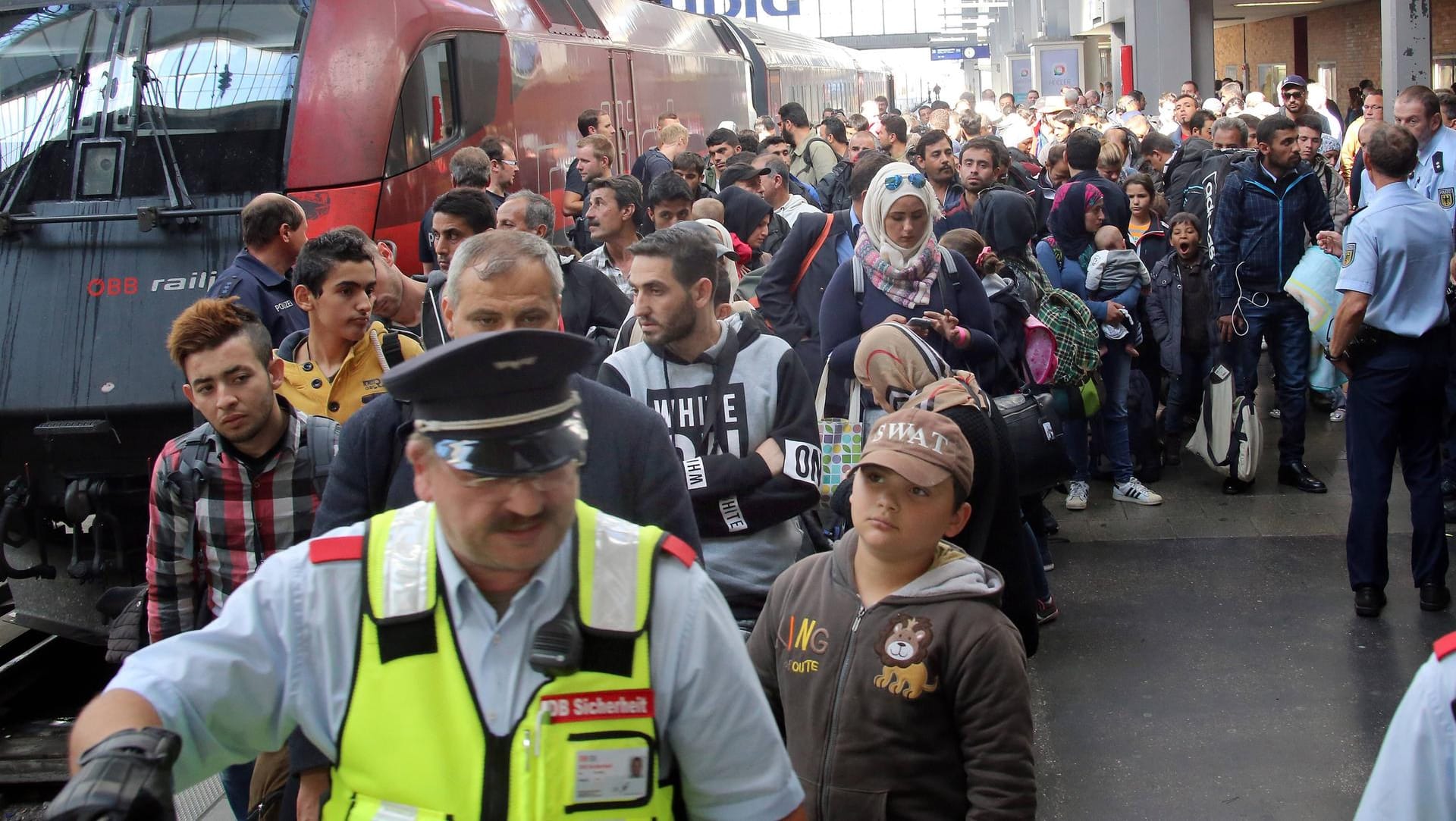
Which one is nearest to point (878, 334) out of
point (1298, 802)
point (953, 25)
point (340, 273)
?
point (340, 273)

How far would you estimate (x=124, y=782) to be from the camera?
5.33ft

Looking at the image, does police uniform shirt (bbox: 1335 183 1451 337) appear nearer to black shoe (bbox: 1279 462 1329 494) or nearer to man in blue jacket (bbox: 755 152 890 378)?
man in blue jacket (bbox: 755 152 890 378)

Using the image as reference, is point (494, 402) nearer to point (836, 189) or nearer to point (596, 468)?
point (596, 468)

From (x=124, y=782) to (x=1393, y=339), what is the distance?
564cm


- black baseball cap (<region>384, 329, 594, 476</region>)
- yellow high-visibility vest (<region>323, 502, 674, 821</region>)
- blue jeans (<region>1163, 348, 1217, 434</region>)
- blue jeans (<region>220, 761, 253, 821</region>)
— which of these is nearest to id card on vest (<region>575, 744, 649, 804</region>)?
yellow high-visibility vest (<region>323, 502, 674, 821</region>)

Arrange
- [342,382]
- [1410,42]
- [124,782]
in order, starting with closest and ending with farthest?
[124,782], [342,382], [1410,42]

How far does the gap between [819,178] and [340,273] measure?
→ 29.4 ft

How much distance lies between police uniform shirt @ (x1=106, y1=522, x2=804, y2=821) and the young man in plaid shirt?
192 centimetres

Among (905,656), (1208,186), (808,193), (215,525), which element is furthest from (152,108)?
(1208,186)

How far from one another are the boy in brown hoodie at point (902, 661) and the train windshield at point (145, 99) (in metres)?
4.97

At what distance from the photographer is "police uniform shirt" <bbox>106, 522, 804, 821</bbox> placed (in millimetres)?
1849

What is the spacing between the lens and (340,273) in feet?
14.6

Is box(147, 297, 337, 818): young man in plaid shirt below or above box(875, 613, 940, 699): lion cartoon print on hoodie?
above

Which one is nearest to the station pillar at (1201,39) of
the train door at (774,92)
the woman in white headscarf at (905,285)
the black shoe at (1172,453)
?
the train door at (774,92)
